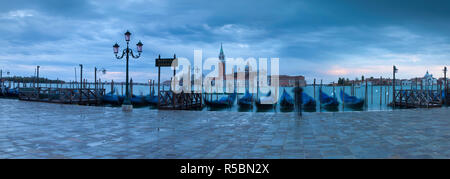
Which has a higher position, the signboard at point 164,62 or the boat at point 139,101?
the signboard at point 164,62

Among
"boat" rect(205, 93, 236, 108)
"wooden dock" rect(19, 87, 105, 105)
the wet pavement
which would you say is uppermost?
"wooden dock" rect(19, 87, 105, 105)

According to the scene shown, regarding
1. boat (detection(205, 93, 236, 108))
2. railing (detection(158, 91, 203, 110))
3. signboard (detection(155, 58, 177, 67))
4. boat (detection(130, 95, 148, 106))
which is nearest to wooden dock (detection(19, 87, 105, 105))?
boat (detection(130, 95, 148, 106))

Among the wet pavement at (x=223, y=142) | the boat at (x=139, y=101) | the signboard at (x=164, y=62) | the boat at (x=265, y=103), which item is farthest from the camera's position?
the boat at (x=139, y=101)

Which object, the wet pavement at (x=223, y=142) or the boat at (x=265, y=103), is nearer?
the wet pavement at (x=223, y=142)

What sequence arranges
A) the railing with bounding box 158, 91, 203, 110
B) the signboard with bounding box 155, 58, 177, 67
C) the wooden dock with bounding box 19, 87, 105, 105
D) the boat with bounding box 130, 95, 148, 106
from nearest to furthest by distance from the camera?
the signboard with bounding box 155, 58, 177, 67, the railing with bounding box 158, 91, 203, 110, the wooden dock with bounding box 19, 87, 105, 105, the boat with bounding box 130, 95, 148, 106

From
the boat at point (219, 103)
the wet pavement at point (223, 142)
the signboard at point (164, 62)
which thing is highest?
the signboard at point (164, 62)

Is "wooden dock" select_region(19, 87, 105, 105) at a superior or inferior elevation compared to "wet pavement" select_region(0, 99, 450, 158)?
superior

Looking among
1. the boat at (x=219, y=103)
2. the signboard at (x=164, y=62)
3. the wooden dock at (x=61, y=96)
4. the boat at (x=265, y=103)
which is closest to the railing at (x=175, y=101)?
the boat at (x=219, y=103)

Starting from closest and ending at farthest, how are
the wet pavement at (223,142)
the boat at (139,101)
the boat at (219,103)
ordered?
the wet pavement at (223,142)
the boat at (219,103)
the boat at (139,101)

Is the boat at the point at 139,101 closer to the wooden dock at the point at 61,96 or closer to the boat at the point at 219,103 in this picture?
the wooden dock at the point at 61,96

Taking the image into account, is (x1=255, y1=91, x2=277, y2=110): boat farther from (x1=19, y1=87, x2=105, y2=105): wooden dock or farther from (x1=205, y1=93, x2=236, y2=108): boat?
(x1=19, y1=87, x2=105, y2=105): wooden dock
